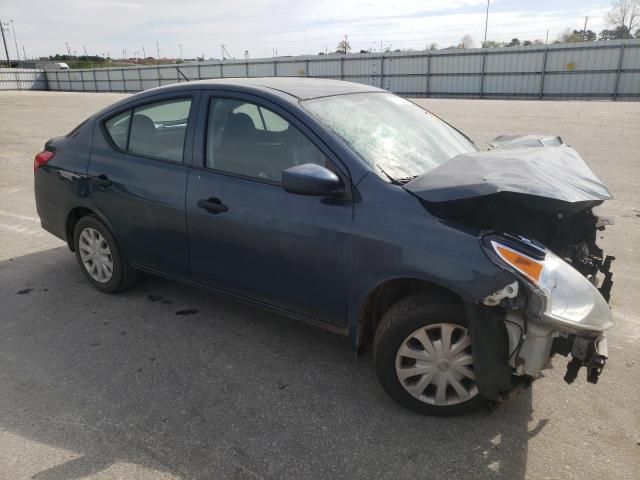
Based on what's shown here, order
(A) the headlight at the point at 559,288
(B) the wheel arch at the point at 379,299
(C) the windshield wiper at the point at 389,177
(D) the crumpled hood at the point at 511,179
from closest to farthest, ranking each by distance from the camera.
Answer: (A) the headlight at the point at 559,288
(D) the crumpled hood at the point at 511,179
(B) the wheel arch at the point at 379,299
(C) the windshield wiper at the point at 389,177

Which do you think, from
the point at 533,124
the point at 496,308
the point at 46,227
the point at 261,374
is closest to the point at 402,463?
the point at 496,308

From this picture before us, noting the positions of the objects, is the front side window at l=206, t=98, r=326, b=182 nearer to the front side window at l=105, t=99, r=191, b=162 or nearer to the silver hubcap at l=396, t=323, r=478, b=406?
the front side window at l=105, t=99, r=191, b=162

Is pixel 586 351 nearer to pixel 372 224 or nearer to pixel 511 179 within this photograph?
pixel 511 179

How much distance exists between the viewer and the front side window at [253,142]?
3092 mm

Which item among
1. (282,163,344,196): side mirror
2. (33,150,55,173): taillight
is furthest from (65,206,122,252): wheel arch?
(282,163,344,196): side mirror

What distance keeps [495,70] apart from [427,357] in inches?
1320

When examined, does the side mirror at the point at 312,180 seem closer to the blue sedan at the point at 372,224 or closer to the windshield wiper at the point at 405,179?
the blue sedan at the point at 372,224

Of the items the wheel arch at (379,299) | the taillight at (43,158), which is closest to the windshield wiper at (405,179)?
the wheel arch at (379,299)

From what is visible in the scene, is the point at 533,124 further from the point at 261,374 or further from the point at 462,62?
the point at 462,62

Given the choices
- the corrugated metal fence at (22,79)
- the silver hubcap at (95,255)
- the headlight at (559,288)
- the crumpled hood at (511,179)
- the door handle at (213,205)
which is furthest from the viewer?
the corrugated metal fence at (22,79)

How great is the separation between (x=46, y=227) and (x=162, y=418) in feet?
8.87

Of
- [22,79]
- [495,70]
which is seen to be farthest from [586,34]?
[22,79]

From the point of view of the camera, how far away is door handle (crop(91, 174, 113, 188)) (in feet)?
13.0

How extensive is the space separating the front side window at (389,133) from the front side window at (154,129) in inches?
38.6
